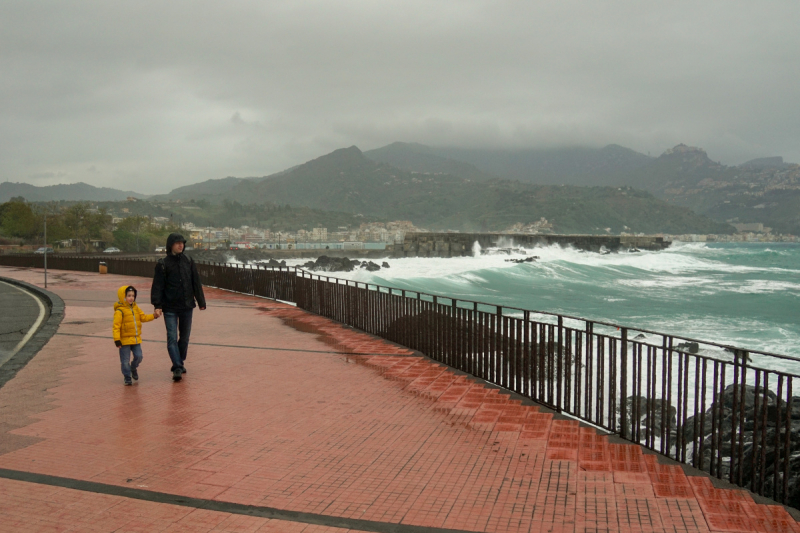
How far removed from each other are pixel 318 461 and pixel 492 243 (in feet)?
312

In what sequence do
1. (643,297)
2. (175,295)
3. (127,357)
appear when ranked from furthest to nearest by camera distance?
1. (643,297)
2. (175,295)
3. (127,357)

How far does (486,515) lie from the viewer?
12.4 feet

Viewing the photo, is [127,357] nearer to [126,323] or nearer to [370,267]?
[126,323]

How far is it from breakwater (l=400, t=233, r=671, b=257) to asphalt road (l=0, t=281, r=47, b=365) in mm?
67616

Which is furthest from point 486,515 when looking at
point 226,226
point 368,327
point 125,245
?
point 226,226

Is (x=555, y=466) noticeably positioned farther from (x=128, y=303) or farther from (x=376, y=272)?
(x=376, y=272)

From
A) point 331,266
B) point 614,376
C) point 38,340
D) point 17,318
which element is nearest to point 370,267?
point 331,266

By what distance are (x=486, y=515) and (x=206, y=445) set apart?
8.00 ft

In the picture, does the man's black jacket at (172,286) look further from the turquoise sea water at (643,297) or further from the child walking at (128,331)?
the turquoise sea water at (643,297)

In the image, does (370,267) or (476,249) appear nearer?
(370,267)

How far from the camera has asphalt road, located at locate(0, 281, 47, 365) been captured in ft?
31.6

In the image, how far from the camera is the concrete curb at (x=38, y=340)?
770 cm

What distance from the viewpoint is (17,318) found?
12961mm

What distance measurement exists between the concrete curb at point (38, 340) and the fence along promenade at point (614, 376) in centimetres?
519
